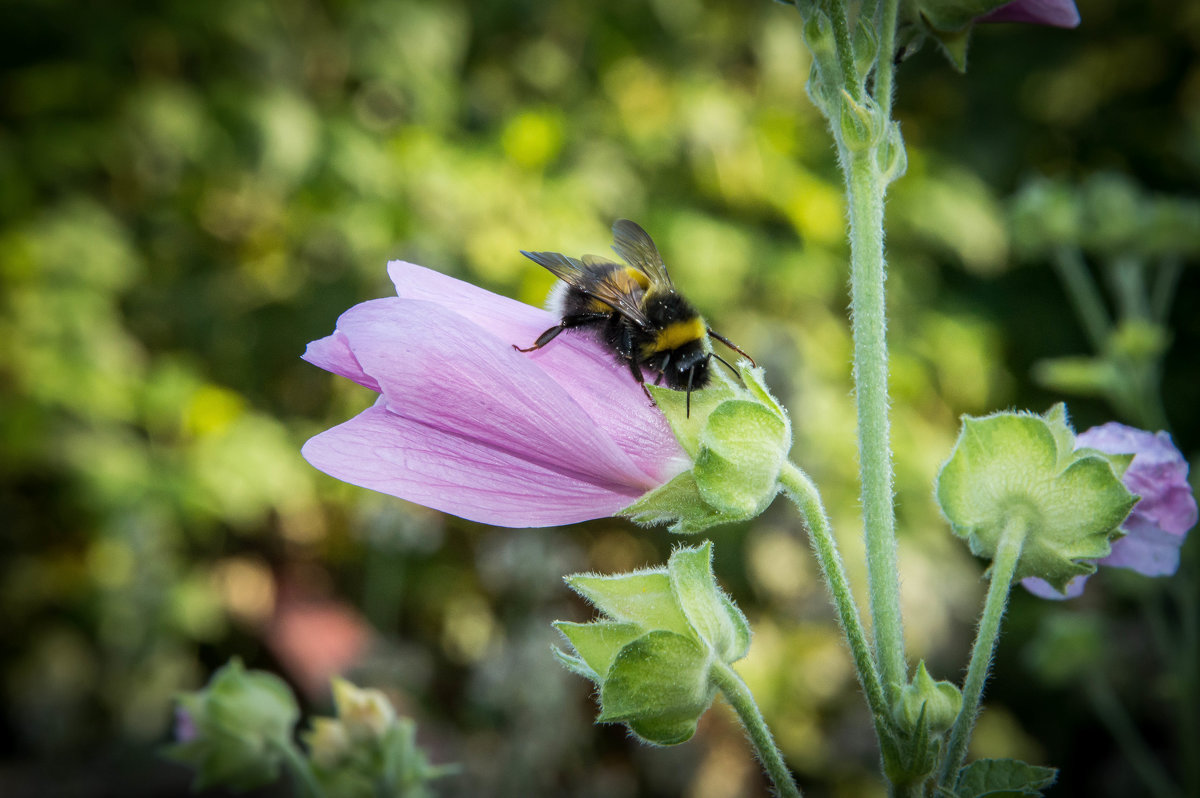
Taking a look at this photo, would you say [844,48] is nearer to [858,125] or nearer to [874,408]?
[858,125]

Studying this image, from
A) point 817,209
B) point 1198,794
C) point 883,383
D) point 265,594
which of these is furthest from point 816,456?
point 883,383

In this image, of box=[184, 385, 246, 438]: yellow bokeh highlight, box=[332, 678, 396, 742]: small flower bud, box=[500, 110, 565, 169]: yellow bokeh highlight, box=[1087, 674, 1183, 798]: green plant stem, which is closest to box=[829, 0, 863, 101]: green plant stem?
box=[332, 678, 396, 742]: small flower bud

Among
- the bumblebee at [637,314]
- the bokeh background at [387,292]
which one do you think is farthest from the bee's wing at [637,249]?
the bokeh background at [387,292]

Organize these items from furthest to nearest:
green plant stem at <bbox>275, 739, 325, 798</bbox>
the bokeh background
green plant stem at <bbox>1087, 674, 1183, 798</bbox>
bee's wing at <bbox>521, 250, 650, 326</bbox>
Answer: the bokeh background, green plant stem at <bbox>1087, 674, 1183, 798</bbox>, green plant stem at <bbox>275, 739, 325, 798</bbox>, bee's wing at <bbox>521, 250, 650, 326</bbox>

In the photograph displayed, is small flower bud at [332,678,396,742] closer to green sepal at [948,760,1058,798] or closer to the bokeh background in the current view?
green sepal at [948,760,1058,798]

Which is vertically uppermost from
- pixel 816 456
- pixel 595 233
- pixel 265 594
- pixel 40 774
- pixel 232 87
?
pixel 232 87

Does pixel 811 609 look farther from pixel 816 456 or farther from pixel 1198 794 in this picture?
pixel 1198 794

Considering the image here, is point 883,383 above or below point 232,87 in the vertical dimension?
above

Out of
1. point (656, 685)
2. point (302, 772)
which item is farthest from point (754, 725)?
point (302, 772)
